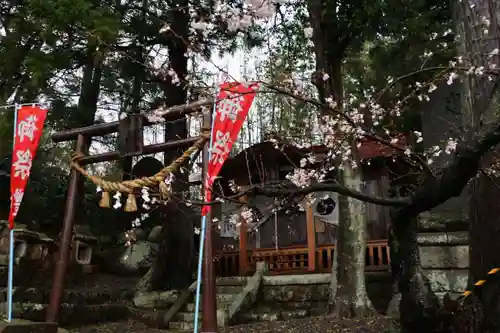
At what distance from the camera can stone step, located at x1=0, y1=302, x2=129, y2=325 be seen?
8656 mm

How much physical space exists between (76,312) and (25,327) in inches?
122

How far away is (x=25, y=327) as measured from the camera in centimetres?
661

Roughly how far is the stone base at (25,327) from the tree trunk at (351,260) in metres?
4.66

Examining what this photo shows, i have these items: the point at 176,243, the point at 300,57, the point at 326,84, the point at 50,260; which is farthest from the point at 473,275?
the point at 50,260

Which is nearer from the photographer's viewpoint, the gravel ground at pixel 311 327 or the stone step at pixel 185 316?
the gravel ground at pixel 311 327

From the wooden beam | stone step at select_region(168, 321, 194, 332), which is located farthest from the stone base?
the wooden beam

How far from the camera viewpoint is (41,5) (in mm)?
7539

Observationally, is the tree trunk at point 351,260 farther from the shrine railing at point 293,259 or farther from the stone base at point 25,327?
the stone base at point 25,327

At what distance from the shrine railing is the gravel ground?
2.82 meters

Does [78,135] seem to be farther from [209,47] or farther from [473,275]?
[473,275]

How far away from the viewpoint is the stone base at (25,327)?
6387 mm

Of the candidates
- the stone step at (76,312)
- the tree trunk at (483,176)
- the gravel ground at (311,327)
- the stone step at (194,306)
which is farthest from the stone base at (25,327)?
the tree trunk at (483,176)

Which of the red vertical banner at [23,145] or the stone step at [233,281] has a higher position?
the red vertical banner at [23,145]

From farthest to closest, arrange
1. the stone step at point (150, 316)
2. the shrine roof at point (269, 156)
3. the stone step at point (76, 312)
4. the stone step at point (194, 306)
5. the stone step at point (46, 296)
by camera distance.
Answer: the shrine roof at point (269, 156)
the stone step at point (194, 306)
the stone step at point (150, 316)
the stone step at point (46, 296)
the stone step at point (76, 312)
